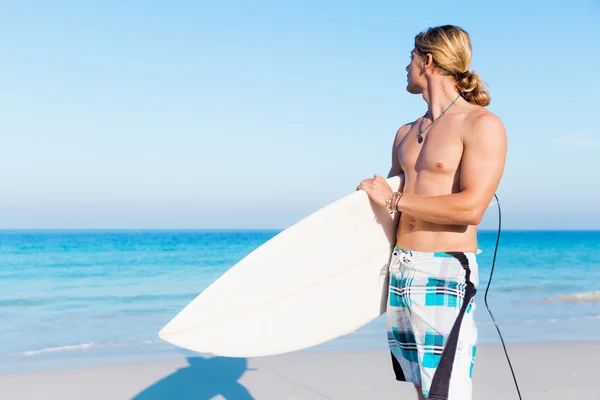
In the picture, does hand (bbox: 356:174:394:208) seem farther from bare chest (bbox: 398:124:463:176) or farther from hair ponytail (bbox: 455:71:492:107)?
hair ponytail (bbox: 455:71:492:107)

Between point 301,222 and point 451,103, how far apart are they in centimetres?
76

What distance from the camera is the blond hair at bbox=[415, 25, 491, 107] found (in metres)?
2.05

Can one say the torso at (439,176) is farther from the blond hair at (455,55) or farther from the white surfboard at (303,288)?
the white surfboard at (303,288)

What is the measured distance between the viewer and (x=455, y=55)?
6.79 ft

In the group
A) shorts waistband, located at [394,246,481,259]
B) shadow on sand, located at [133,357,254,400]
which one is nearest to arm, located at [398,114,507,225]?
shorts waistband, located at [394,246,481,259]

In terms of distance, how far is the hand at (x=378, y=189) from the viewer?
7.03ft

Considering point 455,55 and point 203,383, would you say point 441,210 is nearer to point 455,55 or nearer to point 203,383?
point 455,55

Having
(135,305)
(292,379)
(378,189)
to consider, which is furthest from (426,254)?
(135,305)

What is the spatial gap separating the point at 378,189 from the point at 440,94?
1.29 feet

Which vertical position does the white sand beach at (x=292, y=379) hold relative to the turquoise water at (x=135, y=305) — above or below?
above

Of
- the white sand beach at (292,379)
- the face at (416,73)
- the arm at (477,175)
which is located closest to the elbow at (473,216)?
the arm at (477,175)

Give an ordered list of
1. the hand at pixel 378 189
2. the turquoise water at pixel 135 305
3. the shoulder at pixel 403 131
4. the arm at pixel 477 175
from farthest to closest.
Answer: the turquoise water at pixel 135 305
the shoulder at pixel 403 131
the hand at pixel 378 189
the arm at pixel 477 175

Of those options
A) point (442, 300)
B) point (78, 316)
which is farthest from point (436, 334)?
point (78, 316)

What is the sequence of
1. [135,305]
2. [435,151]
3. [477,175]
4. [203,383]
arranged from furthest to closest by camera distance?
1. [135,305]
2. [203,383]
3. [435,151]
4. [477,175]
